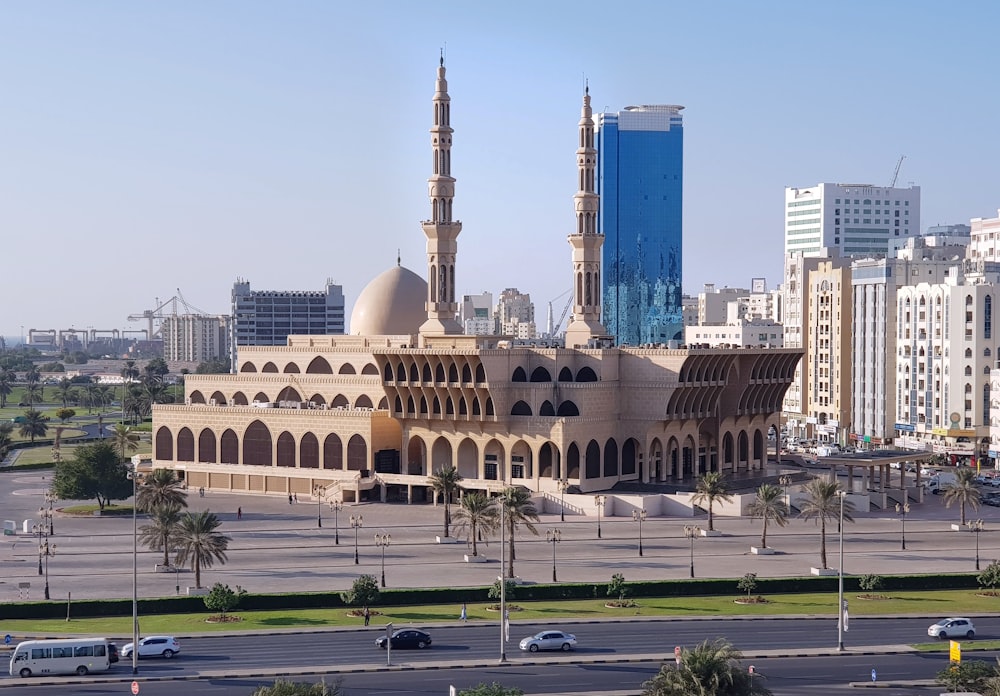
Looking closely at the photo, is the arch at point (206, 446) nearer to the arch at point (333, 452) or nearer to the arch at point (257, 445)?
the arch at point (257, 445)

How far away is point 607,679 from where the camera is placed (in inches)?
2164

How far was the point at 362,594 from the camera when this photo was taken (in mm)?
68875

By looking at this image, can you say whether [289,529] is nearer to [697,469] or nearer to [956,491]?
[697,469]

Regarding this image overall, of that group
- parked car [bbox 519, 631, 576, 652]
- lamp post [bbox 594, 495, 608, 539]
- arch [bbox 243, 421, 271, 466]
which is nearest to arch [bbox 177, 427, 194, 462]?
arch [bbox 243, 421, 271, 466]

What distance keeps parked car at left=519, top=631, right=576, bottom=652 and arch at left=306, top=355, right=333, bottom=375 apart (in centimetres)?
7390

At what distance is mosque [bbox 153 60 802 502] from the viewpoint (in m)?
111

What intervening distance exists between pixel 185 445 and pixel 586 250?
4042cm

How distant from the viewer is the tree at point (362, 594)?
2712 inches

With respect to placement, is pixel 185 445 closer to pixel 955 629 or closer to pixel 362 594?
pixel 362 594

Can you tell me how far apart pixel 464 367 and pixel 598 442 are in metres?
12.2

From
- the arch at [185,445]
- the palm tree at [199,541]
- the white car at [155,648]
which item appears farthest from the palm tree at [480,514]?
the arch at [185,445]

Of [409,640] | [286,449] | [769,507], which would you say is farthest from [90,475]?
[409,640]

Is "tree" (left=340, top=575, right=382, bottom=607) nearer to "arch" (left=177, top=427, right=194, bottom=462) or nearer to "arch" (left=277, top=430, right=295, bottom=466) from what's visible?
"arch" (left=277, top=430, right=295, bottom=466)

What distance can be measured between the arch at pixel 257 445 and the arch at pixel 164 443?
9.30 meters
